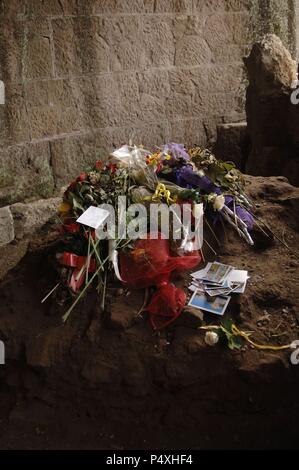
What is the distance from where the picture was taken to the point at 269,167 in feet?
17.6

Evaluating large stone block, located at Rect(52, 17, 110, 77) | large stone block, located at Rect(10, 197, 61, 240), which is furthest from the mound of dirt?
large stone block, located at Rect(52, 17, 110, 77)

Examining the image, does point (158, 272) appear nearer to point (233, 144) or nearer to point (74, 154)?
point (74, 154)

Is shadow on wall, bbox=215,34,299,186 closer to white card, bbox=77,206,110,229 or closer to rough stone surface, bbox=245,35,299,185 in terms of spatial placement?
rough stone surface, bbox=245,35,299,185

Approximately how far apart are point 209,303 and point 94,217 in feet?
2.65

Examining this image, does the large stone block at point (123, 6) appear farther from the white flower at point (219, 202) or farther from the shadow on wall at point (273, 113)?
the white flower at point (219, 202)

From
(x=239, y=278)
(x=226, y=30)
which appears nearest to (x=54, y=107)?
(x=226, y=30)

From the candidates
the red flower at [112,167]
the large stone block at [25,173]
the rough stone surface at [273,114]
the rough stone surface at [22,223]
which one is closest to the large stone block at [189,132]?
the rough stone surface at [273,114]

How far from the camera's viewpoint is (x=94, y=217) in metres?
3.38

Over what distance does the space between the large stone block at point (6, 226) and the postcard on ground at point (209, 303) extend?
1945 mm

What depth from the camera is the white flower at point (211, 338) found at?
3.00 metres
